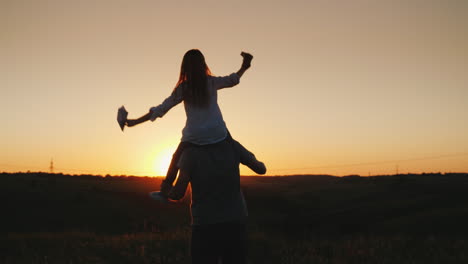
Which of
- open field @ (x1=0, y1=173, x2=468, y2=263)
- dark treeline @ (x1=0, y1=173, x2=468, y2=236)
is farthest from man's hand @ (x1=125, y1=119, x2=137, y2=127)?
dark treeline @ (x1=0, y1=173, x2=468, y2=236)

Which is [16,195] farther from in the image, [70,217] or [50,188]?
[70,217]

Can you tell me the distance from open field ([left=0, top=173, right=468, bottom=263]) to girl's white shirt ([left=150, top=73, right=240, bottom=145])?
584 cm

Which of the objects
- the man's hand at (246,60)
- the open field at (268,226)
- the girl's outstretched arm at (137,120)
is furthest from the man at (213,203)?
the open field at (268,226)

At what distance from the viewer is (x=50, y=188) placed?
172ft

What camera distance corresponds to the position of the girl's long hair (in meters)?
4.55

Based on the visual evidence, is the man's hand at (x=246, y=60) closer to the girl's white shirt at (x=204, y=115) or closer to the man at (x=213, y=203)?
the girl's white shirt at (x=204, y=115)

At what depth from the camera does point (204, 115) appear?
454 centimetres

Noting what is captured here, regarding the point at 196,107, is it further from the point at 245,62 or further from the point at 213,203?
the point at 213,203

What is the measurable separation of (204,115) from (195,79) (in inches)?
13.5

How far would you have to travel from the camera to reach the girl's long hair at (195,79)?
4551 mm

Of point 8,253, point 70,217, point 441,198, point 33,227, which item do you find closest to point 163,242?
point 8,253

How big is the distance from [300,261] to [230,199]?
5.63m

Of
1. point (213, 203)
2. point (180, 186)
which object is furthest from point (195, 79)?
point (213, 203)

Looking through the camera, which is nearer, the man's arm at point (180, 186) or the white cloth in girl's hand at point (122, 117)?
the man's arm at point (180, 186)
